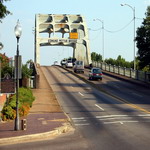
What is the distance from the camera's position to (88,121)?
2478 centimetres

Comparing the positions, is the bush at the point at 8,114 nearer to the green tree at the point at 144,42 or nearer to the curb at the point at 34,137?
the curb at the point at 34,137

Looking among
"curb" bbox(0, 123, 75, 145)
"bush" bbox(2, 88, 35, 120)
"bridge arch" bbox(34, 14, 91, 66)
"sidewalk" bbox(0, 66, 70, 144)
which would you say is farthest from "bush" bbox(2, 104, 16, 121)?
"bridge arch" bbox(34, 14, 91, 66)

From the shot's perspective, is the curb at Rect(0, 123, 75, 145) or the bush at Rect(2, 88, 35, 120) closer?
the curb at Rect(0, 123, 75, 145)

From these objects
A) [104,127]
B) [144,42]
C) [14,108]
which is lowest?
[104,127]

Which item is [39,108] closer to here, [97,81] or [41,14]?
[97,81]

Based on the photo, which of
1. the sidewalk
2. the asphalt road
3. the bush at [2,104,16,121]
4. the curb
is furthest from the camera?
the bush at [2,104,16,121]

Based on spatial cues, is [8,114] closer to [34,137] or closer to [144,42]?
[34,137]

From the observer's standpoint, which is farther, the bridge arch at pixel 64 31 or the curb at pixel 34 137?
the bridge arch at pixel 64 31

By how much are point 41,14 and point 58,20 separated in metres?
6.82

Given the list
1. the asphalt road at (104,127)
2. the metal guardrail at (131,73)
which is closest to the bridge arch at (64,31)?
the metal guardrail at (131,73)

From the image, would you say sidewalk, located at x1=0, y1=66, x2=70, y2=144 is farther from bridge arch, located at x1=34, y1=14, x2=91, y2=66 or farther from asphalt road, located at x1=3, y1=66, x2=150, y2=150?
bridge arch, located at x1=34, y1=14, x2=91, y2=66

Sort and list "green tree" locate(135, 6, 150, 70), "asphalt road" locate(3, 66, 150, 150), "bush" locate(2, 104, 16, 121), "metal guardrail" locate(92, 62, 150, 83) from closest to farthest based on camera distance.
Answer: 1. "asphalt road" locate(3, 66, 150, 150)
2. "bush" locate(2, 104, 16, 121)
3. "green tree" locate(135, 6, 150, 70)
4. "metal guardrail" locate(92, 62, 150, 83)

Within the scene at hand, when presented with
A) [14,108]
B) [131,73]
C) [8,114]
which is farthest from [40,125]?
[131,73]

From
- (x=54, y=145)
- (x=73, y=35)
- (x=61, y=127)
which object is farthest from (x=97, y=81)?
A: (x=73, y=35)
